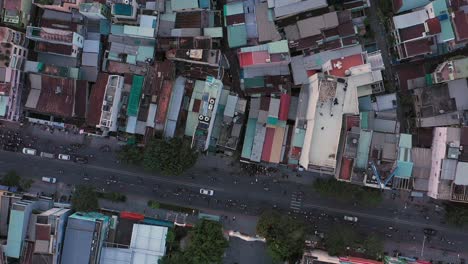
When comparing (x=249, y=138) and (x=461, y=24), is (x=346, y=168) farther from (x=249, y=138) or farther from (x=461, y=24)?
(x=461, y=24)

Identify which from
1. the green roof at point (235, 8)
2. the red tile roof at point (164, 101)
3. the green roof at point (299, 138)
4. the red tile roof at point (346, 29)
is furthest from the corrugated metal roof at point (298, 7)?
the red tile roof at point (164, 101)

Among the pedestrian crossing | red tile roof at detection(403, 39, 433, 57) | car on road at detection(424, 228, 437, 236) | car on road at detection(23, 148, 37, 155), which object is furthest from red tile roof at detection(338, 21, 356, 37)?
car on road at detection(23, 148, 37, 155)


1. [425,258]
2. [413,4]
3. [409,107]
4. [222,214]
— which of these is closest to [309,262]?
[222,214]

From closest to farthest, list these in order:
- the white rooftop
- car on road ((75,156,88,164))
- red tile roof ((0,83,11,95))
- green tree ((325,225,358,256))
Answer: green tree ((325,225,358,256)) → the white rooftop → red tile roof ((0,83,11,95)) → car on road ((75,156,88,164))

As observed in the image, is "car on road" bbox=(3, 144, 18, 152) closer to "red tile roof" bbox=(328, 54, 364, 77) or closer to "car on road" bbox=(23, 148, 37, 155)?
"car on road" bbox=(23, 148, 37, 155)

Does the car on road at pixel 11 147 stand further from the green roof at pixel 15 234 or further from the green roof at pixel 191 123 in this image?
the green roof at pixel 191 123

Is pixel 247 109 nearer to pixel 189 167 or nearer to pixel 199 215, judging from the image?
pixel 189 167
